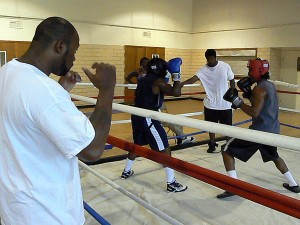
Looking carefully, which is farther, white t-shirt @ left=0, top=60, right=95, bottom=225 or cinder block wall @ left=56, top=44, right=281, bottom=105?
cinder block wall @ left=56, top=44, right=281, bottom=105

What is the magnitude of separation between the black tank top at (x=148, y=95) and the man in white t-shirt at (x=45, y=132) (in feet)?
6.42

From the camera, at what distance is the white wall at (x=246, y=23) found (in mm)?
8422

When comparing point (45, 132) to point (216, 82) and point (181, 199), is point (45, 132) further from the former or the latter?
point (216, 82)

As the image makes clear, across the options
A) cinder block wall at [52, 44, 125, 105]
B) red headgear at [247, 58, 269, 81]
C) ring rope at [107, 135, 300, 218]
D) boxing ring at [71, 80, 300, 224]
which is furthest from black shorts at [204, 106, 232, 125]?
cinder block wall at [52, 44, 125, 105]

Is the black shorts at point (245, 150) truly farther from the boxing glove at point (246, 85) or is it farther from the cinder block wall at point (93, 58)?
the cinder block wall at point (93, 58)

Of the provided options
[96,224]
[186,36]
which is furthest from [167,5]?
[96,224]

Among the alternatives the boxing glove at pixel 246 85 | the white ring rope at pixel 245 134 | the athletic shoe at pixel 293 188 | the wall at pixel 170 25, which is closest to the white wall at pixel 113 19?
the wall at pixel 170 25

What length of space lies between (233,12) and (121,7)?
3.44 meters

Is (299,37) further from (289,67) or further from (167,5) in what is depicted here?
(167,5)

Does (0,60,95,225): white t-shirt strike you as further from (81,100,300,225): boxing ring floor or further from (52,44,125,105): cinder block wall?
(52,44,125,105): cinder block wall

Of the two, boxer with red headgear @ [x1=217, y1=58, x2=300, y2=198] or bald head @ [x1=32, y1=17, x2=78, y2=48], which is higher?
bald head @ [x1=32, y1=17, x2=78, y2=48]

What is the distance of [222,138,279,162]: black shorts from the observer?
8.93 ft

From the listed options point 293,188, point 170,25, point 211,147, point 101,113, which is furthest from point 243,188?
point 170,25

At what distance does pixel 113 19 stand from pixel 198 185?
7596 millimetres
